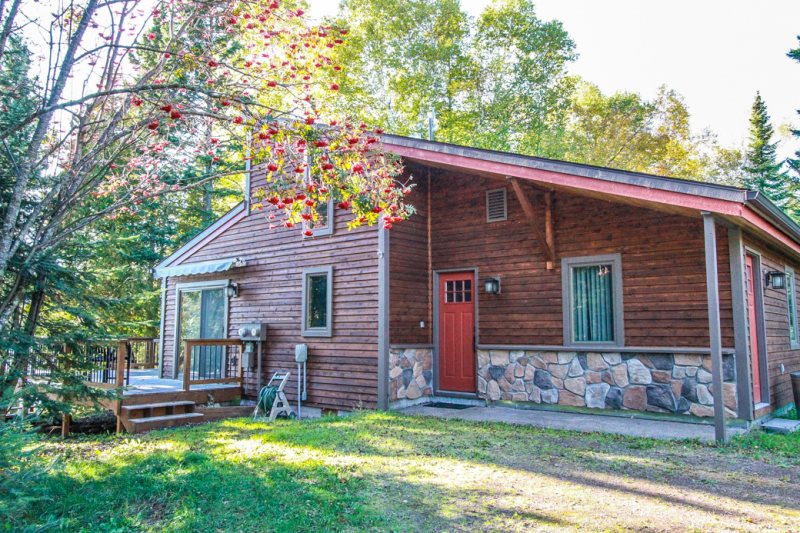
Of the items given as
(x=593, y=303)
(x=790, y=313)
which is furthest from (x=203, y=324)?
(x=790, y=313)

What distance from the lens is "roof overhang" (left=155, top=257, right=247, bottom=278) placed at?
10.3 m

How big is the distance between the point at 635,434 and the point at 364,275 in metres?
4.37

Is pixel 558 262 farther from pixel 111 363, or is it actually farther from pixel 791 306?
pixel 111 363

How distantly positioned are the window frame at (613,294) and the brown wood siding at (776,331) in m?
1.59

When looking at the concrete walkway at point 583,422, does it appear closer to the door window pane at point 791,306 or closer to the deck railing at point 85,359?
the door window pane at point 791,306

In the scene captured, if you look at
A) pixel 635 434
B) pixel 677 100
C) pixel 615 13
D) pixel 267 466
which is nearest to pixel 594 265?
pixel 635 434

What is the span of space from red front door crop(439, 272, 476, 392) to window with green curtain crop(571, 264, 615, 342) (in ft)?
5.32

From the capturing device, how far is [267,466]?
4.86m

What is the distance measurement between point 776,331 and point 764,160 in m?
16.4

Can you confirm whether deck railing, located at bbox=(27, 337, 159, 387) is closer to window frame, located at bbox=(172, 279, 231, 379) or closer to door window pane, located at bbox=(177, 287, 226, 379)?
door window pane, located at bbox=(177, 287, 226, 379)

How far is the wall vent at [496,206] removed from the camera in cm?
845

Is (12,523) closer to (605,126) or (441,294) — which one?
(441,294)

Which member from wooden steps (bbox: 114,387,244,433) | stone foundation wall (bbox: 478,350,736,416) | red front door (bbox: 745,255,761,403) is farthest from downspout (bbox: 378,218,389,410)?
red front door (bbox: 745,255,761,403)

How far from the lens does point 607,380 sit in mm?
7336
